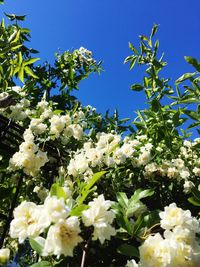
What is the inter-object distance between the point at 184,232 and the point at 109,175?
975 mm

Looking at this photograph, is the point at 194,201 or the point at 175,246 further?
the point at 194,201

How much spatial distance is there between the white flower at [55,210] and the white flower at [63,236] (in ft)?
0.04

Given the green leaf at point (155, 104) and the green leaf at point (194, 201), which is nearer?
A: the green leaf at point (194, 201)

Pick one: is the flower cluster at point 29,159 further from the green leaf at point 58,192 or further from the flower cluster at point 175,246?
the flower cluster at point 175,246

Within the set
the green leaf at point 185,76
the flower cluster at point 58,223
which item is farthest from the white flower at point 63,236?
the green leaf at point 185,76

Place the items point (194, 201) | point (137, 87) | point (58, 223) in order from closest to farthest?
1. point (58, 223)
2. point (194, 201)
3. point (137, 87)

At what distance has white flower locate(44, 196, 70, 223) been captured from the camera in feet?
2.82

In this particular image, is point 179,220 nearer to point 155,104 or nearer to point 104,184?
point 104,184

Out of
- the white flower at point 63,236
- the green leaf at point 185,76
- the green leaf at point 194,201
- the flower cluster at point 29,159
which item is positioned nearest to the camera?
the white flower at point 63,236

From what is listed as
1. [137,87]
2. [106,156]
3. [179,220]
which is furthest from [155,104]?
[179,220]

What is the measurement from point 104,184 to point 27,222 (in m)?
0.90

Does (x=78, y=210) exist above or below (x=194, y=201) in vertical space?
below

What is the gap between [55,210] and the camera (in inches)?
34.3

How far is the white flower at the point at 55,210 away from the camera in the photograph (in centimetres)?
A: 86
